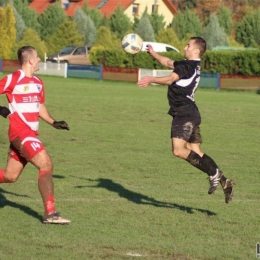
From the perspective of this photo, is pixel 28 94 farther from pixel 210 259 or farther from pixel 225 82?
pixel 225 82

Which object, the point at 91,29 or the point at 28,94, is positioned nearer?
the point at 28,94

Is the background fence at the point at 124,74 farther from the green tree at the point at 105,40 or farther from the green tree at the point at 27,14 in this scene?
the green tree at the point at 27,14

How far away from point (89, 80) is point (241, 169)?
94.2 ft

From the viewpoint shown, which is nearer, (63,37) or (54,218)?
(54,218)

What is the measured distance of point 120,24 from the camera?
66438mm

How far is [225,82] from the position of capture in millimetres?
37969

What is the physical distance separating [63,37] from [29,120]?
170 ft

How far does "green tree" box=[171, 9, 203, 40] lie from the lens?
69.9 m

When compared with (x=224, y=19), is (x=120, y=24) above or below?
below

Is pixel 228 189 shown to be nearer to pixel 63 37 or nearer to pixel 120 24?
pixel 63 37

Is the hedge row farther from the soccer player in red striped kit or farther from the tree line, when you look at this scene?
the soccer player in red striped kit

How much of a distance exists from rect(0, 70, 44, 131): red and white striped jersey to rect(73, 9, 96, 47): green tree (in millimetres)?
56620

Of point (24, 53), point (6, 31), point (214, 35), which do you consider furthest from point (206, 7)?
point (24, 53)

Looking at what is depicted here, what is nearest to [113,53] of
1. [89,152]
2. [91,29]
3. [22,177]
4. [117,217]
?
[91,29]
